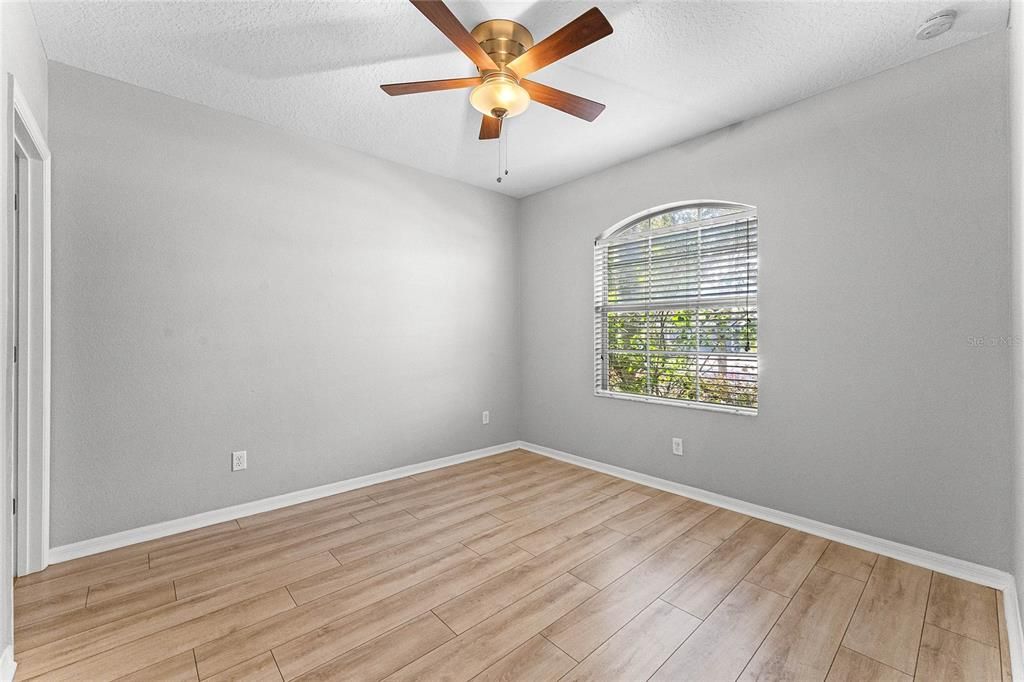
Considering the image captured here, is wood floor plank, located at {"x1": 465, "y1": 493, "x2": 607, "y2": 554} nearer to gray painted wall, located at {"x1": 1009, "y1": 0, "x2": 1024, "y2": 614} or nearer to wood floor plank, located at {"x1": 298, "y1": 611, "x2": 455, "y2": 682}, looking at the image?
wood floor plank, located at {"x1": 298, "y1": 611, "x2": 455, "y2": 682}

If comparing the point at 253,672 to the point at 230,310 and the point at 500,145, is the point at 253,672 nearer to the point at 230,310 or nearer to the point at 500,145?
the point at 230,310

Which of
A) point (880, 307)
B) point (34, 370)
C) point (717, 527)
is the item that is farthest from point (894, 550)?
point (34, 370)

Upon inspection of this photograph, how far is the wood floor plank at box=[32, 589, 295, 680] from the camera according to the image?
1.60 metres

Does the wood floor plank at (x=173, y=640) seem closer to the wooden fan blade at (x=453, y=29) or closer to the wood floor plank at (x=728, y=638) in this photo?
the wood floor plank at (x=728, y=638)

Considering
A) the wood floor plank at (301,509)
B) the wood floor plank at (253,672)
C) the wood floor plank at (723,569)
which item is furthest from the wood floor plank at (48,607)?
the wood floor plank at (723,569)

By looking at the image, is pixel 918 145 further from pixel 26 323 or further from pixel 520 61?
pixel 26 323

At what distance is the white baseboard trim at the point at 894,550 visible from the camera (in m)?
1.79

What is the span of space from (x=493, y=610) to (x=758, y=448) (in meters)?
2.01

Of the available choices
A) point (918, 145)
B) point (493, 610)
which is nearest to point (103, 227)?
point (493, 610)

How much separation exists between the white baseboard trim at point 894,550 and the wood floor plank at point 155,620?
2.39 m

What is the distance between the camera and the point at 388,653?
5.55ft

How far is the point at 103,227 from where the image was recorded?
8.26 feet

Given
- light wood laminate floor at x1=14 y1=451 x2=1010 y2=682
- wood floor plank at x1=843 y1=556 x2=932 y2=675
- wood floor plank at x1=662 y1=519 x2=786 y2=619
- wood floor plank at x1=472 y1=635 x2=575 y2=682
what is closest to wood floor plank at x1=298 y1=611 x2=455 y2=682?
light wood laminate floor at x1=14 y1=451 x2=1010 y2=682

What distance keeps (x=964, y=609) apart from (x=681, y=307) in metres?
2.16
